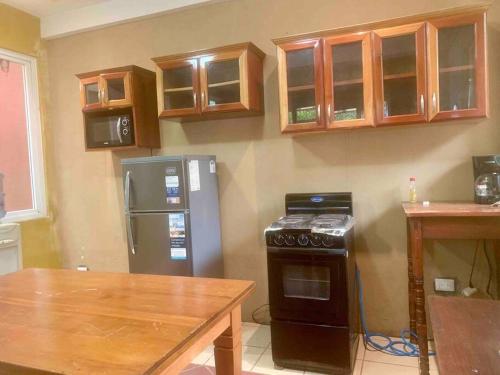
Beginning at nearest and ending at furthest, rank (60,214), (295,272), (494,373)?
(494,373)
(295,272)
(60,214)

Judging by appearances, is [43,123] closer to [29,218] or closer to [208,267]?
[29,218]

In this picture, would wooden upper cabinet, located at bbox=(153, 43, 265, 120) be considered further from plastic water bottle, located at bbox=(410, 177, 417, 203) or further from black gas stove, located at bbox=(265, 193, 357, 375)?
plastic water bottle, located at bbox=(410, 177, 417, 203)

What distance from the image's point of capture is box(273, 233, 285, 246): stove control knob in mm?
2496

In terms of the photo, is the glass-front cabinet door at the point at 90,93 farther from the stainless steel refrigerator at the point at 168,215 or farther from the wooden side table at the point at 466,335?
the wooden side table at the point at 466,335

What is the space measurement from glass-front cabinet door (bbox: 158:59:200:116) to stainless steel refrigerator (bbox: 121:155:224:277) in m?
0.42

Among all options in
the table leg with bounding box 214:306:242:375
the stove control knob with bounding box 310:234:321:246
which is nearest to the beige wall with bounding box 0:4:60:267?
the stove control knob with bounding box 310:234:321:246

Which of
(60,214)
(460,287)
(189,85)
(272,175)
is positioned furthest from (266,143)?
(60,214)

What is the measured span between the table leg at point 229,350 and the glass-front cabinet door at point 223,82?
70.2 inches

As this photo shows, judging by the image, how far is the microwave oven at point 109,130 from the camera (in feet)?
11.0

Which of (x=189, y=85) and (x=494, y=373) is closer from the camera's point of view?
(x=494, y=373)

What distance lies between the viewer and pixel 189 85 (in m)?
3.08

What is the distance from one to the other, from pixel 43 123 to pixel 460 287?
4.19 meters

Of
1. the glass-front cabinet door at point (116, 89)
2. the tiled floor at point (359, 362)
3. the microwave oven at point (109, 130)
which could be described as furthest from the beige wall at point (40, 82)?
the tiled floor at point (359, 362)

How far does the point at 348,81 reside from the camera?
2609 millimetres
